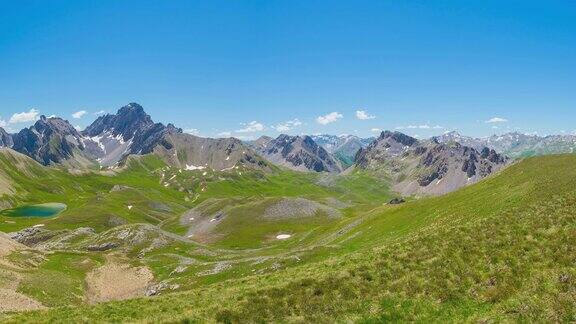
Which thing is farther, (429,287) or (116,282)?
(116,282)

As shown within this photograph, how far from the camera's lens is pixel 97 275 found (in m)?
87.0

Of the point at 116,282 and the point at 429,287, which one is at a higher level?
the point at 116,282

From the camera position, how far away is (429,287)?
1247 inches

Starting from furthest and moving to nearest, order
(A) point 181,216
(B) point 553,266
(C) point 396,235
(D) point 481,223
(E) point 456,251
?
1. (A) point 181,216
2. (C) point 396,235
3. (D) point 481,223
4. (E) point 456,251
5. (B) point 553,266

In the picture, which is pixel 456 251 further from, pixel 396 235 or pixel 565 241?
pixel 396 235

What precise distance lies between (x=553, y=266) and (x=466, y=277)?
5629 mm

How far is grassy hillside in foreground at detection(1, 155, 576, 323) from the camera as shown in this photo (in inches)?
1117

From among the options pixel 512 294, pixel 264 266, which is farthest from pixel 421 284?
pixel 264 266

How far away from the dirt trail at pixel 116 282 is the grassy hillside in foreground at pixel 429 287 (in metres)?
40.3

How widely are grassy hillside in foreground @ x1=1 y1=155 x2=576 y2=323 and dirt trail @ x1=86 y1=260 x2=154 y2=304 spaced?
40.3 metres

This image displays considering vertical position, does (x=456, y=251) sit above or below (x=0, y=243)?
below

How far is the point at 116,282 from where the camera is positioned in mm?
85500

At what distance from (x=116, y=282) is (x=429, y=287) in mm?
69478

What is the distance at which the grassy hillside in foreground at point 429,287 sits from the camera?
2836 centimetres
